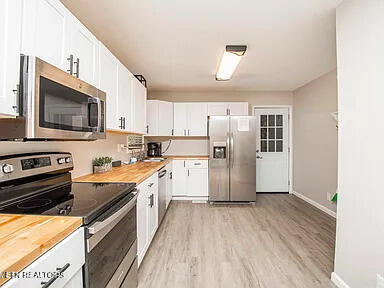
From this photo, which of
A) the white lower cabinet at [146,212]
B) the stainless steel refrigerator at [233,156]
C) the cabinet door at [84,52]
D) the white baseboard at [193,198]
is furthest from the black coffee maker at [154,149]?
the cabinet door at [84,52]

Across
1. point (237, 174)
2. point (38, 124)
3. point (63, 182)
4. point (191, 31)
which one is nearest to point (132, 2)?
point (191, 31)

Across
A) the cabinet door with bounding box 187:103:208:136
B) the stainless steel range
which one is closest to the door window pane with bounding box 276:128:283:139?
the cabinet door with bounding box 187:103:208:136

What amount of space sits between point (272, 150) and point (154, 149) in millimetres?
2695

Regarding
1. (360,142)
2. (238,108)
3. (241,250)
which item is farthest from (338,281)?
(238,108)

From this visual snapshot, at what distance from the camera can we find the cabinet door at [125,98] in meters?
2.48

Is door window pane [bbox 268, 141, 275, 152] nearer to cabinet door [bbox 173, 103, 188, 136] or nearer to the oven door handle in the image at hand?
cabinet door [bbox 173, 103, 188, 136]

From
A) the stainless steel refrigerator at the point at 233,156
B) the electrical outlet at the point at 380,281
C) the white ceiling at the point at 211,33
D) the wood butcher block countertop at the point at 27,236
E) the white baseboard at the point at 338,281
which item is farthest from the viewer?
the stainless steel refrigerator at the point at 233,156

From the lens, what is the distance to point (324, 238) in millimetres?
2754

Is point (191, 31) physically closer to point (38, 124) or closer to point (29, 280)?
point (38, 124)

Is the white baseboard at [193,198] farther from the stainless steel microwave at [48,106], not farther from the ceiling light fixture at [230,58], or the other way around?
the stainless steel microwave at [48,106]

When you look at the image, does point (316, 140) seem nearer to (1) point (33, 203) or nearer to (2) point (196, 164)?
(2) point (196, 164)

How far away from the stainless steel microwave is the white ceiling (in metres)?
0.97

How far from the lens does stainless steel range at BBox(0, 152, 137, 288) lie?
1088 millimetres

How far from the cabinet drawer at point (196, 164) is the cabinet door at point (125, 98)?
71.5 inches
